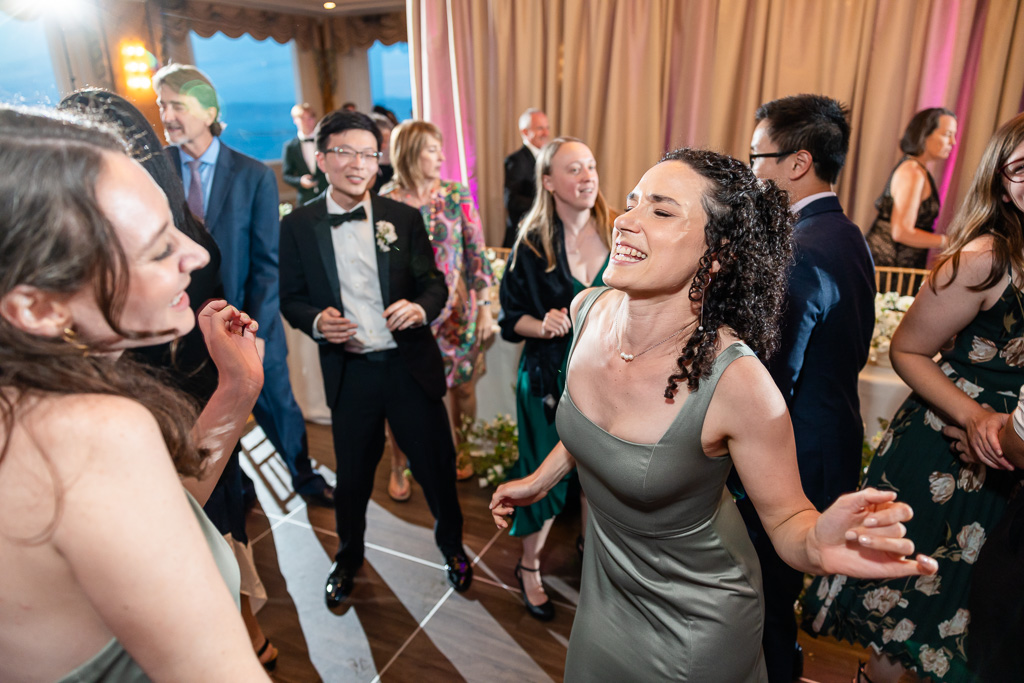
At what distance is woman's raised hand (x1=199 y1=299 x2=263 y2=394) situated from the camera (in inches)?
47.5

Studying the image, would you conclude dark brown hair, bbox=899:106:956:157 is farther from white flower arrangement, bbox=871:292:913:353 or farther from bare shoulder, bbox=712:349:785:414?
bare shoulder, bbox=712:349:785:414

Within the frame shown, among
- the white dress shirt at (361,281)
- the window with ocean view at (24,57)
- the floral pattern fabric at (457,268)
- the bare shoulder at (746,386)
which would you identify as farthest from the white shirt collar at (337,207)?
the bare shoulder at (746,386)

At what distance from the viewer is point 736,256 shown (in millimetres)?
1277

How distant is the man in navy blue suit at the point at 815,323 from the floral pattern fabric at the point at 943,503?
15 cm

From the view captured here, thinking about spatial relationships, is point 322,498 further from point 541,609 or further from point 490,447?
point 541,609

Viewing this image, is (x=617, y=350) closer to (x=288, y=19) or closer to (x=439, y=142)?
(x=439, y=142)

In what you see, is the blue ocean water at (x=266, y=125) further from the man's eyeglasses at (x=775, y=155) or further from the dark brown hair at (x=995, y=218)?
the dark brown hair at (x=995, y=218)

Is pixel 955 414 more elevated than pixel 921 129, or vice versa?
pixel 921 129

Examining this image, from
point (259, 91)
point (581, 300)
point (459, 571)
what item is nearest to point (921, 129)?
point (581, 300)

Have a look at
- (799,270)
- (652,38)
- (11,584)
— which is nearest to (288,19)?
(652,38)

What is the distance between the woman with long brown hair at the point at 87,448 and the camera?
25.0 inches

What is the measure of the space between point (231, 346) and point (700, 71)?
436 centimetres

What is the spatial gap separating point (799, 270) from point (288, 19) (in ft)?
10.3

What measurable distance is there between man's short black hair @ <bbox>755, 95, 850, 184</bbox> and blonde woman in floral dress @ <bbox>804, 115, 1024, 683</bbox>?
0.37 m
